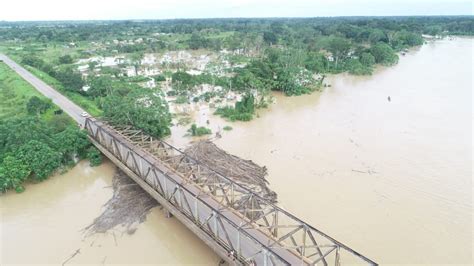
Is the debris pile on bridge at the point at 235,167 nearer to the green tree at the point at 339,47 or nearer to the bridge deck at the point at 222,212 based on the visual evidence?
the bridge deck at the point at 222,212

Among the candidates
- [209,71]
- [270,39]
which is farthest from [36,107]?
[270,39]

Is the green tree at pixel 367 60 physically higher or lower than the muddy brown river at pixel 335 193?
higher

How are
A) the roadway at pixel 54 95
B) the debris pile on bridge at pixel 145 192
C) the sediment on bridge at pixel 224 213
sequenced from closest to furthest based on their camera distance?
1. the sediment on bridge at pixel 224 213
2. the debris pile on bridge at pixel 145 192
3. the roadway at pixel 54 95

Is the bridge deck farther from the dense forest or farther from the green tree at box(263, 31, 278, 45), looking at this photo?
the green tree at box(263, 31, 278, 45)

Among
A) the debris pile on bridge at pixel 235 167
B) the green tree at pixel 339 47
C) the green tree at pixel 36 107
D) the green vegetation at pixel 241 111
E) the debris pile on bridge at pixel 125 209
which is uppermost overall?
the green tree at pixel 339 47

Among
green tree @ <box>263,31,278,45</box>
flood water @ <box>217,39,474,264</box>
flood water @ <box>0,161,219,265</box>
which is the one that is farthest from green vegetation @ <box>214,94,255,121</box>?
green tree @ <box>263,31,278,45</box>

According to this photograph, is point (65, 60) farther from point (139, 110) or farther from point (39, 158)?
point (39, 158)

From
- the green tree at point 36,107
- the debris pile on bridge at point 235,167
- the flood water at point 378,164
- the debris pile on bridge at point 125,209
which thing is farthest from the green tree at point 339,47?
the debris pile on bridge at point 125,209
